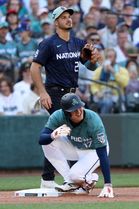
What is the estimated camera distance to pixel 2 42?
43.4 ft

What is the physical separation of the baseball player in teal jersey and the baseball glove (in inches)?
34.7

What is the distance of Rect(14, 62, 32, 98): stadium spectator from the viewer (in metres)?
12.6

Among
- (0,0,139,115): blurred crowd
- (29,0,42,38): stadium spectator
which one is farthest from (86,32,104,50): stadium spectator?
(29,0,42,38): stadium spectator

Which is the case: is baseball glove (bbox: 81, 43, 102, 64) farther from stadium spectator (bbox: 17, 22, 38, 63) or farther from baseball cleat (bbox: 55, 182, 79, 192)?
stadium spectator (bbox: 17, 22, 38, 63)

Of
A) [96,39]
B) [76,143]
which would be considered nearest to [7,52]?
[96,39]

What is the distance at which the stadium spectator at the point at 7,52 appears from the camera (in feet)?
42.0

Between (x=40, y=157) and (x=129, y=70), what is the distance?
2603mm

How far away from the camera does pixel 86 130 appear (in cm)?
780

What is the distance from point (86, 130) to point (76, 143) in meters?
0.29

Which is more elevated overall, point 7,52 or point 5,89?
point 7,52

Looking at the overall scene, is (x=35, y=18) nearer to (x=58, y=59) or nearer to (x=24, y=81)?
(x=24, y=81)

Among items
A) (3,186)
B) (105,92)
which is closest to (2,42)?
(105,92)

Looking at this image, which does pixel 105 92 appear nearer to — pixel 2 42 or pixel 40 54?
pixel 2 42

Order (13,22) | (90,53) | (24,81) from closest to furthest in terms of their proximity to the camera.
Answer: (90,53) → (24,81) → (13,22)
